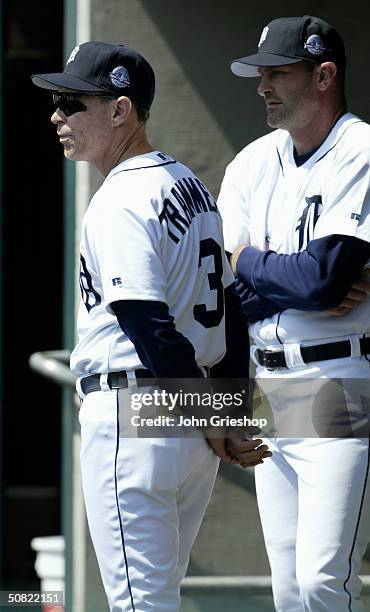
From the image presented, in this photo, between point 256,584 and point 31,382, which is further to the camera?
point 31,382

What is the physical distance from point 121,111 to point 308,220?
644 millimetres

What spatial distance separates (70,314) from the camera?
492 cm

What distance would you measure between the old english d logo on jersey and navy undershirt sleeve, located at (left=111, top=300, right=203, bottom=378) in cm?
72

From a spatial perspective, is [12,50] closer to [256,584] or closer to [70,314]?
[70,314]

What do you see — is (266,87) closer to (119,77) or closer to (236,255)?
(236,255)

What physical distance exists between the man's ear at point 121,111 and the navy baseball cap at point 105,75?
0.02 m

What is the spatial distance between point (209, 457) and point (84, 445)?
0.30 m

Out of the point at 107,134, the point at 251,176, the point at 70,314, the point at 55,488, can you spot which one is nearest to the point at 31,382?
the point at 55,488


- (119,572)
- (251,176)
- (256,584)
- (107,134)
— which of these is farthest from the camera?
(256,584)

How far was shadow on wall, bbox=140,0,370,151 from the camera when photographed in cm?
465

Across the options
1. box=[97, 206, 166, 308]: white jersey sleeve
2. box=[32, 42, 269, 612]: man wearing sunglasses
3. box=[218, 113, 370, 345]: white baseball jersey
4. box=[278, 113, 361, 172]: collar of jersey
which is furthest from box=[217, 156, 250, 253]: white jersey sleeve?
box=[97, 206, 166, 308]: white jersey sleeve

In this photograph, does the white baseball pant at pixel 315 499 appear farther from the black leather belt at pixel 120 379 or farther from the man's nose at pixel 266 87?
the man's nose at pixel 266 87

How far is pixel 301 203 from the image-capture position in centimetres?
362

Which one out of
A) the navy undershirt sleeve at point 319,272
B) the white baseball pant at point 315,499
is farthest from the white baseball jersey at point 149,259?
the white baseball pant at point 315,499
